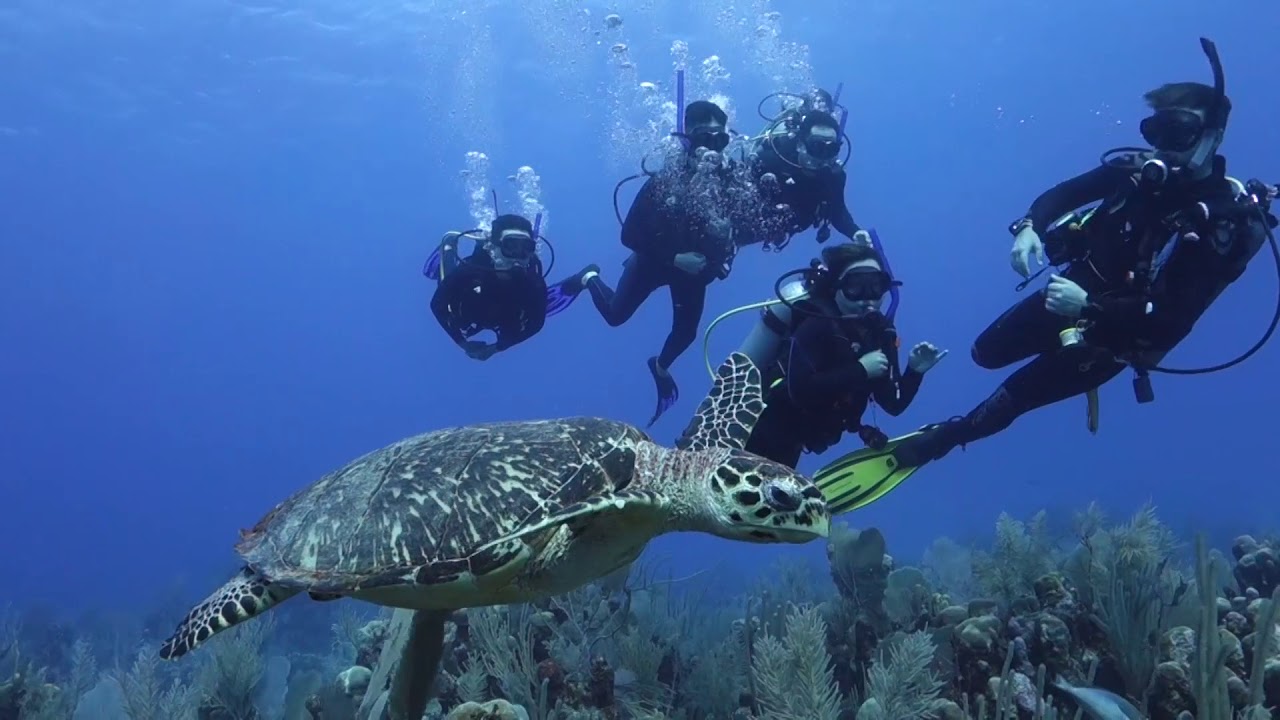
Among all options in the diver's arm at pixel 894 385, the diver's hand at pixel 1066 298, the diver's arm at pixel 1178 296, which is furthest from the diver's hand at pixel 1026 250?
the diver's arm at pixel 894 385

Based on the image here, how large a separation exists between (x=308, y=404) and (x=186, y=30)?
99.3 meters

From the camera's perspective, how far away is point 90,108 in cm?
3247

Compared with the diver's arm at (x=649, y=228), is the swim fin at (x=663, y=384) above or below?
below

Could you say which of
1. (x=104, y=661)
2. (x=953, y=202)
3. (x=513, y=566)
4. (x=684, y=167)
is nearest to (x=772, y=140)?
(x=684, y=167)

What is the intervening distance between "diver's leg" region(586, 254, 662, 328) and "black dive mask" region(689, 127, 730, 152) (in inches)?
65.3

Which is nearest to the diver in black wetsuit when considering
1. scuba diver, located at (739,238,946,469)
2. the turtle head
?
scuba diver, located at (739,238,946,469)

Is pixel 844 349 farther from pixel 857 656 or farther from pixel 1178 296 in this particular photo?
pixel 1178 296

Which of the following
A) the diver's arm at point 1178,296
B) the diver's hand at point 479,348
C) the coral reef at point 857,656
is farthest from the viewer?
the diver's hand at point 479,348

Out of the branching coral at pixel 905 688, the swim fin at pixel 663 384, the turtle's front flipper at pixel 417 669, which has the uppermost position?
the swim fin at pixel 663 384

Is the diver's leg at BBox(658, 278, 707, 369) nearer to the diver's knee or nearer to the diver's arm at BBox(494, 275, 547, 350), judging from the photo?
the diver's arm at BBox(494, 275, 547, 350)

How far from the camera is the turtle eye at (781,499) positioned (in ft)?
10.9

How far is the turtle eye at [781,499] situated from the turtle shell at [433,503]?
0.79 metres

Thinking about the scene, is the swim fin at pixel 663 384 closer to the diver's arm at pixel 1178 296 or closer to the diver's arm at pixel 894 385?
the diver's arm at pixel 894 385

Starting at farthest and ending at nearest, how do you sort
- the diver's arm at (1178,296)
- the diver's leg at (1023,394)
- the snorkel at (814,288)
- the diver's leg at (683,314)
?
the diver's leg at (683,314) < the diver's leg at (1023,394) < the snorkel at (814,288) < the diver's arm at (1178,296)
